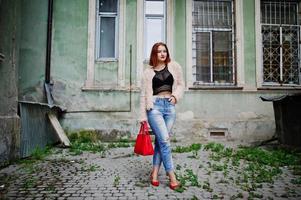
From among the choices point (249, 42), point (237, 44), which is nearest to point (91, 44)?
point (237, 44)

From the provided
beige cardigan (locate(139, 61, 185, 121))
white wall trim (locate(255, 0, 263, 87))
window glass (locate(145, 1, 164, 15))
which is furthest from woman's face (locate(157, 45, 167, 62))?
white wall trim (locate(255, 0, 263, 87))

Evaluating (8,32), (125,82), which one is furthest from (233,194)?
(125,82)

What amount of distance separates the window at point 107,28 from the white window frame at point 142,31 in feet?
2.27

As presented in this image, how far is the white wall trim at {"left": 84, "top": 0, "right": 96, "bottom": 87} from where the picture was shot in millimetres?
8148

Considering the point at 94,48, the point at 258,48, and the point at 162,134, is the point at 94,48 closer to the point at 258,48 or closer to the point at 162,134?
the point at 258,48

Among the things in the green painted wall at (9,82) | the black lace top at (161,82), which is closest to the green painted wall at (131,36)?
the green painted wall at (9,82)

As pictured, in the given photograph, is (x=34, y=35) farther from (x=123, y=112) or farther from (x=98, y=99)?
(x=123, y=112)

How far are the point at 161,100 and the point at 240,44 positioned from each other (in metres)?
5.55

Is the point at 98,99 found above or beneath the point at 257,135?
above

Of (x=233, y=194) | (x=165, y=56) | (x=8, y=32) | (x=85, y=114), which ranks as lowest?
(x=233, y=194)

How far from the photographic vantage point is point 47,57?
8.06 meters

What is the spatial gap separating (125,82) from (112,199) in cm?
518

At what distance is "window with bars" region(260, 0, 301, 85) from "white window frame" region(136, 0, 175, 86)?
281cm

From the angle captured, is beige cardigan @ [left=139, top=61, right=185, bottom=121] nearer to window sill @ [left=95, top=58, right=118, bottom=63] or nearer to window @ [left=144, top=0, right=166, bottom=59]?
window sill @ [left=95, top=58, right=118, bottom=63]
